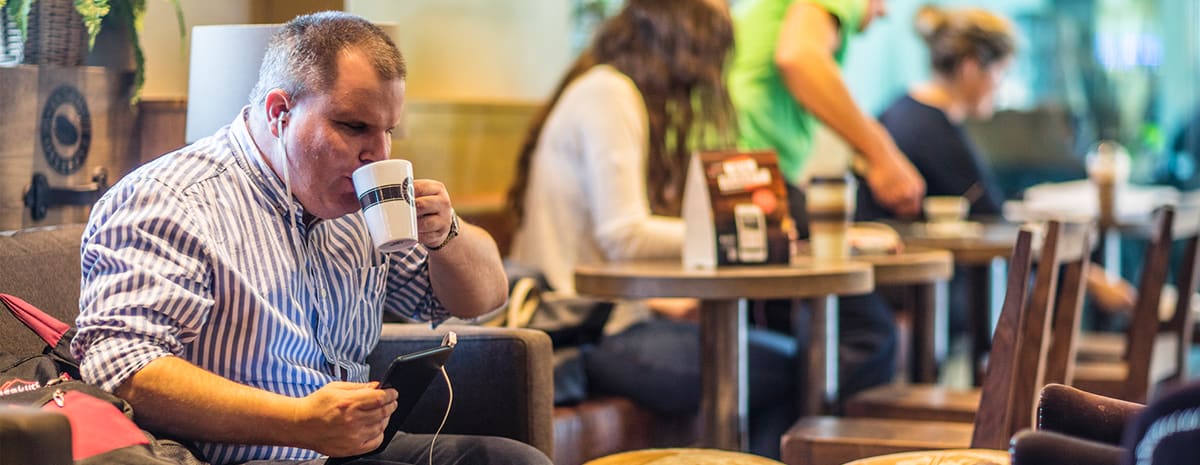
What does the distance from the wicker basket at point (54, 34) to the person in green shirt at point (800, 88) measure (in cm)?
176

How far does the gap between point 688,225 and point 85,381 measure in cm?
143

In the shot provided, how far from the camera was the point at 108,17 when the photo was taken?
92.7 inches

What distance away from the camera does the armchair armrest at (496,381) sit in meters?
2.11

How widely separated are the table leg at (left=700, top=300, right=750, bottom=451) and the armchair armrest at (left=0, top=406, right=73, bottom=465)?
66.8 inches

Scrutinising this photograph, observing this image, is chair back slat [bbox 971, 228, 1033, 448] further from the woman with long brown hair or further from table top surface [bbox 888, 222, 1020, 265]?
table top surface [bbox 888, 222, 1020, 265]

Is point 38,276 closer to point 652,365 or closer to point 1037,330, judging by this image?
point 652,365

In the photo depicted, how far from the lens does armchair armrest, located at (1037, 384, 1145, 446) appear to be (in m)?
1.44

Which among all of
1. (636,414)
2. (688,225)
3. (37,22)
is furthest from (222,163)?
(636,414)

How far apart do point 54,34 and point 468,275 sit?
2.85ft

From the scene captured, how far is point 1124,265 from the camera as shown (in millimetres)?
7941

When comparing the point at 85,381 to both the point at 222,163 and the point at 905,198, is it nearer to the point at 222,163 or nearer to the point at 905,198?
the point at 222,163

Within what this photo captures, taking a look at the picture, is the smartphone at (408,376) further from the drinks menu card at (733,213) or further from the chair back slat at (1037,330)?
the chair back slat at (1037,330)

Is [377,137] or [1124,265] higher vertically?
[377,137]

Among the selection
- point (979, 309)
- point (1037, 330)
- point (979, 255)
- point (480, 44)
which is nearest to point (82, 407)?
point (1037, 330)
